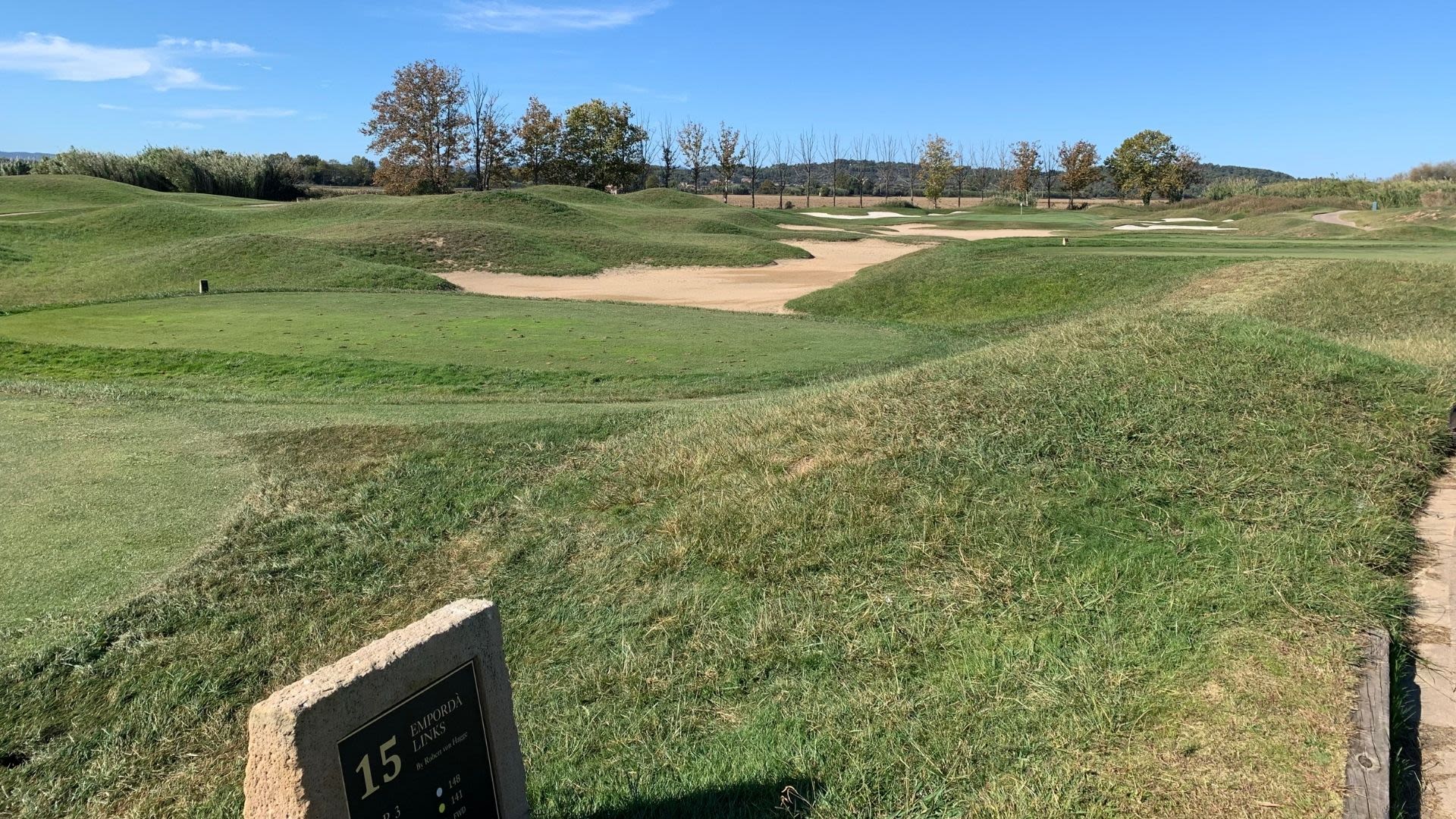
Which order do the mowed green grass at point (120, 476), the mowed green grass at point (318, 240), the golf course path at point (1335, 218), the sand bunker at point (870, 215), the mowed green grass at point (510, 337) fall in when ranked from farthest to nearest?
1. the sand bunker at point (870, 215)
2. the golf course path at point (1335, 218)
3. the mowed green grass at point (318, 240)
4. the mowed green grass at point (510, 337)
5. the mowed green grass at point (120, 476)

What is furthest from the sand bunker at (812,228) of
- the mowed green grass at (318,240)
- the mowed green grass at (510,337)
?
the mowed green grass at (510,337)

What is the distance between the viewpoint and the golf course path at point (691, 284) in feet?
76.2

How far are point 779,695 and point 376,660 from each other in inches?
79.2

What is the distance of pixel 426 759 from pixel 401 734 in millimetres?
125

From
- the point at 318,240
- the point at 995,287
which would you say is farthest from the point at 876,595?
the point at 318,240

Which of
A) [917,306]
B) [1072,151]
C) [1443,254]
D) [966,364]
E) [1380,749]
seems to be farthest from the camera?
[1072,151]

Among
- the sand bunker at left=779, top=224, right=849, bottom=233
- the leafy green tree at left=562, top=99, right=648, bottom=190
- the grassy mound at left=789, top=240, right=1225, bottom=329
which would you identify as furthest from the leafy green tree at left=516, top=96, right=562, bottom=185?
the grassy mound at left=789, top=240, right=1225, bottom=329

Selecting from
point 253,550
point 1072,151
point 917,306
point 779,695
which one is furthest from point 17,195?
point 1072,151

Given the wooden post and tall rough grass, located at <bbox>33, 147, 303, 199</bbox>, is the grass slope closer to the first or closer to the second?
the wooden post

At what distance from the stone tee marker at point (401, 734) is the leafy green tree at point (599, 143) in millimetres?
68052

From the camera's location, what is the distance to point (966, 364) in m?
7.89

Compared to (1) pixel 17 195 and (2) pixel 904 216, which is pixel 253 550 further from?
(2) pixel 904 216

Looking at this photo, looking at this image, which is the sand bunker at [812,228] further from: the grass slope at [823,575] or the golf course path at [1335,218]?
the grass slope at [823,575]

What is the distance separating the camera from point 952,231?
47875 millimetres
